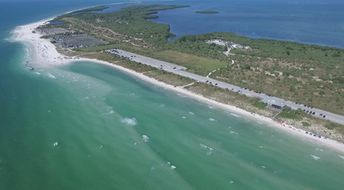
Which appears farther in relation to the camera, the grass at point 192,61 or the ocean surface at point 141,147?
the grass at point 192,61

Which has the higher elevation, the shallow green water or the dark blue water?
the dark blue water

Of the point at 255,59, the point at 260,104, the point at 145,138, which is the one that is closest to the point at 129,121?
the point at 145,138

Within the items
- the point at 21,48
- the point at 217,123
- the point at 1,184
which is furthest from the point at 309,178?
the point at 21,48

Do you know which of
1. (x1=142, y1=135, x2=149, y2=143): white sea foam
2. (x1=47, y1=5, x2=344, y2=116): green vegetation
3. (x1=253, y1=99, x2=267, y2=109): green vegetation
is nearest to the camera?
(x1=142, y1=135, x2=149, y2=143): white sea foam

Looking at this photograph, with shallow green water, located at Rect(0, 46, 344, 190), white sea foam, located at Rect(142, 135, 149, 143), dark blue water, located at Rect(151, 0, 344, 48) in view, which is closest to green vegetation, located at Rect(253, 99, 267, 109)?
shallow green water, located at Rect(0, 46, 344, 190)

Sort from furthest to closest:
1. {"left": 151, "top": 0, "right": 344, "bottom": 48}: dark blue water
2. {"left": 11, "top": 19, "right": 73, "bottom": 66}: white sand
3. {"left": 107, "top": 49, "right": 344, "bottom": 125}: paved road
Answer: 1. {"left": 151, "top": 0, "right": 344, "bottom": 48}: dark blue water
2. {"left": 11, "top": 19, "right": 73, "bottom": 66}: white sand
3. {"left": 107, "top": 49, "right": 344, "bottom": 125}: paved road

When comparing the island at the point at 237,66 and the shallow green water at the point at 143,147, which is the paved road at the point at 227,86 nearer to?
the island at the point at 237,66

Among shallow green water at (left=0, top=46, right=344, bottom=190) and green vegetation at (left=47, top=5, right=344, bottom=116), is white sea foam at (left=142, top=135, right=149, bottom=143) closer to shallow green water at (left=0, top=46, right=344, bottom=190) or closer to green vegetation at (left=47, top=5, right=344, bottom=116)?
shallow green water at (left=0, top=46, right=344, bottom=190)

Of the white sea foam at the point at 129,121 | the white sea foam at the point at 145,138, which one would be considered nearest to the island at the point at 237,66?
the white sea foam at the point at 129,121
